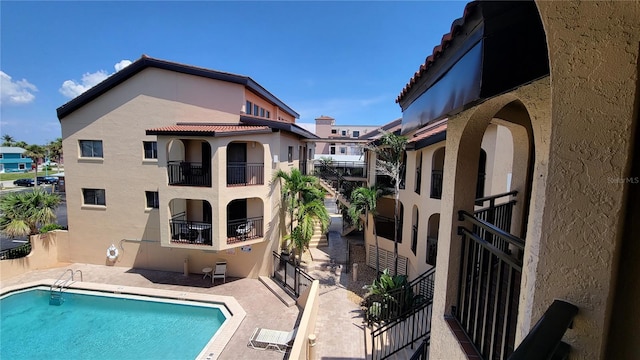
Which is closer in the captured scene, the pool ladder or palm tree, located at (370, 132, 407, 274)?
palm tree, located at (370, 132, 407, 274)

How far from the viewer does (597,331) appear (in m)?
1.45

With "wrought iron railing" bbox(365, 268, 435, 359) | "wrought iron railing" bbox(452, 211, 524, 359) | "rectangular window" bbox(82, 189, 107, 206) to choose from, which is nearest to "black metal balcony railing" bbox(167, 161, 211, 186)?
"rectangular window" bbox(82, 189, 107, 206)

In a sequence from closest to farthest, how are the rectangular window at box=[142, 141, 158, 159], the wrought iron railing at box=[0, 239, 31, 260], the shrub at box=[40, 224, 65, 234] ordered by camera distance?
the rectangular window at box=[142, 141, 158, 159]
the wrought iron railing at box=[0, 239, 31, 260]
the shrub at box=[40, 224, 65, 234]

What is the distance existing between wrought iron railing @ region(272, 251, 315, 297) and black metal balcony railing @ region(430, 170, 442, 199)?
710 cm

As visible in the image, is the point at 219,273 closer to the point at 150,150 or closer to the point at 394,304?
the point at 150,150

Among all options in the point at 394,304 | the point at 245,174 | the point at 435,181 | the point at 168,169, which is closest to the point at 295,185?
the point at 245,174

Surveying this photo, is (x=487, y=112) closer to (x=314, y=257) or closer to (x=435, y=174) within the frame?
(x=435, y=174)

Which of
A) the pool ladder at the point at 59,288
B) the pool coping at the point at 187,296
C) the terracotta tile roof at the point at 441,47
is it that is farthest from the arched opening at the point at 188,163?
the terracotta tile roof at the point at 441,47

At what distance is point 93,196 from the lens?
56.4 feet

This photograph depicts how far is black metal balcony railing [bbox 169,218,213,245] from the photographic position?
14.6 m

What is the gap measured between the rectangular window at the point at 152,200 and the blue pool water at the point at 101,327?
5133mm

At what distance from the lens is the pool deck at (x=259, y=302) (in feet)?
34.3

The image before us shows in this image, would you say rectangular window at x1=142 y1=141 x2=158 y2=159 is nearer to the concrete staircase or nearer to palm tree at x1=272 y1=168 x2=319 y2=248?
palm tree at x1=272 y1=168 x2=319 y2=248

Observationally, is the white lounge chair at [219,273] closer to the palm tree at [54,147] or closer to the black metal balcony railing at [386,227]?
the black metal balcony railing at [386,227]
